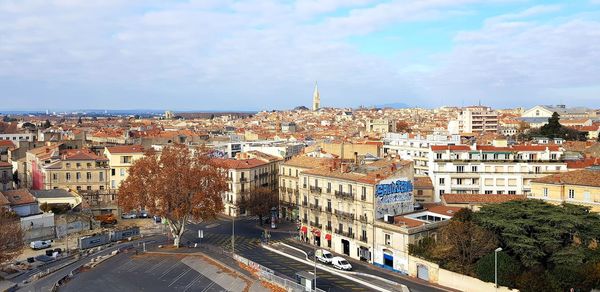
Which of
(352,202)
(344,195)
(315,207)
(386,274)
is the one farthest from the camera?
(315,207)

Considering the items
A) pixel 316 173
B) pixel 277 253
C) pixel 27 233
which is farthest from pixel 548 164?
pixel 27 233

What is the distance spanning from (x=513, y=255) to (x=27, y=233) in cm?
5622

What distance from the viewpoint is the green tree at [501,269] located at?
4531 cm

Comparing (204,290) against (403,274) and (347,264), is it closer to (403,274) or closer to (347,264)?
(347,264)

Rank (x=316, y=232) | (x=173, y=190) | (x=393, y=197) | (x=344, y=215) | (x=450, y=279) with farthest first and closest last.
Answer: (x=316, y=232), (x=344, y=215), (x=173, y=190), (x=393, y=197), (x=450, y=279)

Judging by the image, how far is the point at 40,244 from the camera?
215 feet

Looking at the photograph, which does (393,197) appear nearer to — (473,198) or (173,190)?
(473,198)

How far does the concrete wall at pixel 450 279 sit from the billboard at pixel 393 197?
772 centimetres

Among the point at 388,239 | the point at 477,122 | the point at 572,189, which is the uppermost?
the point at 477,122

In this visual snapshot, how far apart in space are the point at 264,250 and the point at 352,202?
11802 mm

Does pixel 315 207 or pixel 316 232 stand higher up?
pixel 315 207

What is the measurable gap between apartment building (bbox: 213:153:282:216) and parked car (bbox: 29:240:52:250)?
84.4ft

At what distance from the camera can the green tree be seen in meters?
45.3

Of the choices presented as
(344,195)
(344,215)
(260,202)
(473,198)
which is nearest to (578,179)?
(473,198)
